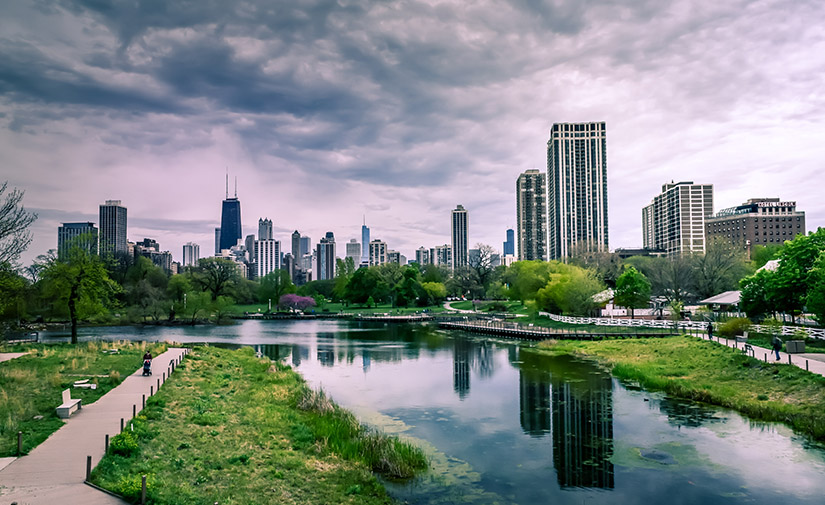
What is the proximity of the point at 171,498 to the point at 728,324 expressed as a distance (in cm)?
4809

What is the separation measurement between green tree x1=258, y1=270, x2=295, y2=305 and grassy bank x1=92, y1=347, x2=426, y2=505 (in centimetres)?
12501

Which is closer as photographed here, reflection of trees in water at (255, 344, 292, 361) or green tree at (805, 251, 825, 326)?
green tree at (805, 251, 825, 326)

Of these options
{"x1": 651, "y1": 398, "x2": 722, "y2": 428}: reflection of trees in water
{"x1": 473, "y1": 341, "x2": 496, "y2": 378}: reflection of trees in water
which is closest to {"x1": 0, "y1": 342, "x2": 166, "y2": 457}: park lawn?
{"x1": 473, "y1": 341, "x2": 496, "y2": 378}: reflection of trees in water

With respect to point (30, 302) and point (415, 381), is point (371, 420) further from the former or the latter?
point (30, 302)

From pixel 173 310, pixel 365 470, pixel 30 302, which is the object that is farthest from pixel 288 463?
pixel 173 310

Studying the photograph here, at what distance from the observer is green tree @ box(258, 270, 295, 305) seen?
152 metres

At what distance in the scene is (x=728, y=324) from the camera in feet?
156

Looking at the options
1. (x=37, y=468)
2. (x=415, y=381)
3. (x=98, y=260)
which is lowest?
(x=415, y=381)

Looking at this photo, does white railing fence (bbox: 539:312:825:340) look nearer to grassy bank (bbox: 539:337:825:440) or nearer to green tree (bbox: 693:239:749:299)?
grassy bank (bbox: 539:337:825:440)

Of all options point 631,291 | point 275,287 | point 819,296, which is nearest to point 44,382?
point 819,296

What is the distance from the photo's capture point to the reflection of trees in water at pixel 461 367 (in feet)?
117

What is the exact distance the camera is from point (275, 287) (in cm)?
15300

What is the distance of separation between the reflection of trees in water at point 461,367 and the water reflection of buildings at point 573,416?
3.71m

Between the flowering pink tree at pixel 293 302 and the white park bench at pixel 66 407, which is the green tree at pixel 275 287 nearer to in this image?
the flowering pink tree at pixel 293 302
